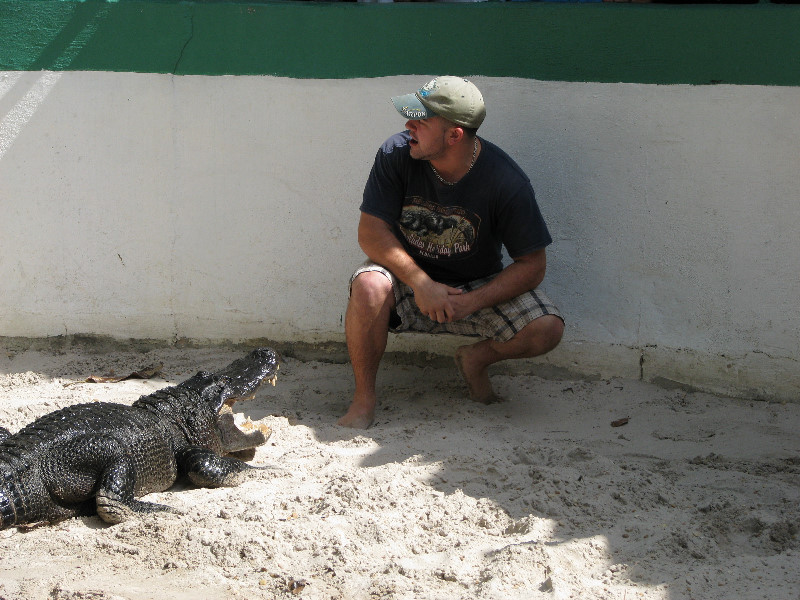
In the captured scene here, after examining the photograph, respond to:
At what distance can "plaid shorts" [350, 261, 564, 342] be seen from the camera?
3.81 metres

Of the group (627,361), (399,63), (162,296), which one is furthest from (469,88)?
(162,296)

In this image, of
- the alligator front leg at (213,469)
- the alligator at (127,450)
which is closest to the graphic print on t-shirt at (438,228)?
the alligator at (127,450)

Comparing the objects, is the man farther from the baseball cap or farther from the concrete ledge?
the concrete ledge

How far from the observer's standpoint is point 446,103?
3.59 meters

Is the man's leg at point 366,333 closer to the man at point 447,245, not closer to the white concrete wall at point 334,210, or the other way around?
the man at point 447,245

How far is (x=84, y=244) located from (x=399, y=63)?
1.89 m

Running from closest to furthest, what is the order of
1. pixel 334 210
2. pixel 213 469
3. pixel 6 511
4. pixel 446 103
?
1. pixel 6 511
2. pixel 213 469
3. pixel 446 103
4. pixel 334 210

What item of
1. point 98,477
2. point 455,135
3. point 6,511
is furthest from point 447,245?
point 6,511

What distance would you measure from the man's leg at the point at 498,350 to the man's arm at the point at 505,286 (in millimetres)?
173

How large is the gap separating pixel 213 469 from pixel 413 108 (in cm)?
169

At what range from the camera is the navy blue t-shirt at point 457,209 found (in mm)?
3725

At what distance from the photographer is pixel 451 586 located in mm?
2521

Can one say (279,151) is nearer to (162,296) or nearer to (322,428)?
(162,296)

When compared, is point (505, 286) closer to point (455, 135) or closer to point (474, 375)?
point (474, 375)
